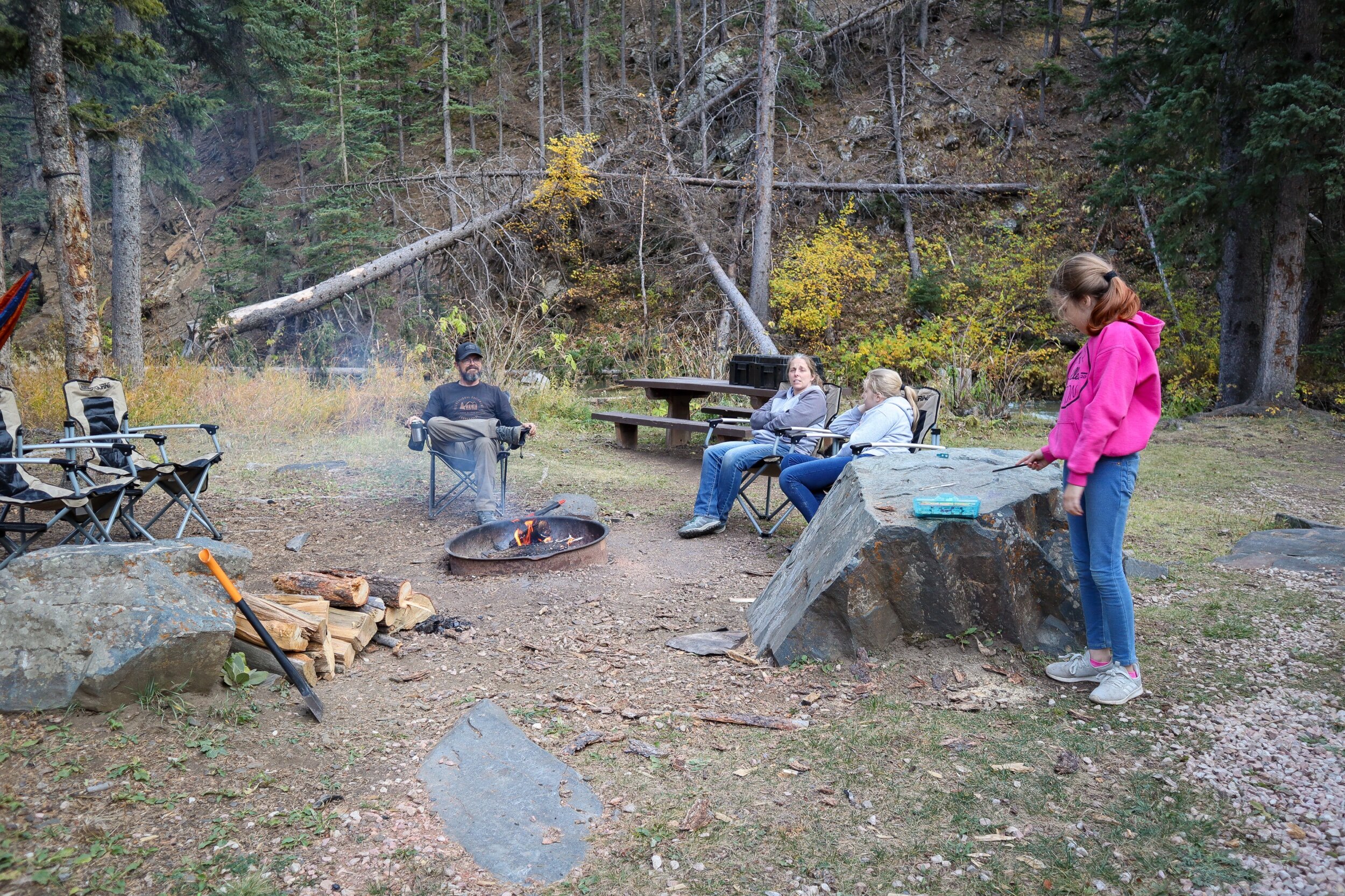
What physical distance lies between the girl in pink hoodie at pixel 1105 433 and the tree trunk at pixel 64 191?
19.9 feet

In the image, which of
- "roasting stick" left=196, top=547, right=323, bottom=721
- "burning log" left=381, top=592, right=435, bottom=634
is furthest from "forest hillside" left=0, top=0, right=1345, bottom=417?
"roasting stick" left=196, top=547, right=323, bottom=721

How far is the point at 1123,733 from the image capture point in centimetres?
248

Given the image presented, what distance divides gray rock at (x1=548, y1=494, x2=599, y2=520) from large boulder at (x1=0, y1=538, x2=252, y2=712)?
2649 mm

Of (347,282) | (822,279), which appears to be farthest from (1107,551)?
(347,282)

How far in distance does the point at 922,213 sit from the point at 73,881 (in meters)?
15.9

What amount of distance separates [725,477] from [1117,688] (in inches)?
110

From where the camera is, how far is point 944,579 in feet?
9.79

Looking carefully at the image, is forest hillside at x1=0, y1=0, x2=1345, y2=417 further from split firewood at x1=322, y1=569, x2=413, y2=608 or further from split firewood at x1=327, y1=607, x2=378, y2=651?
split firewood at x1=327, y1=607, x2=378, y2=651

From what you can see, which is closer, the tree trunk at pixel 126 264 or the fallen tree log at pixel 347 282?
the tree trunk at pixel 126 264

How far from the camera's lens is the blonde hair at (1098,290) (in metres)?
2.52

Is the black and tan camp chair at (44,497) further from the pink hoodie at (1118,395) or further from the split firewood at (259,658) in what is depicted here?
the pink hoodie at (1118,395)

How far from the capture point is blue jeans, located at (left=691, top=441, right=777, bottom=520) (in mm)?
5125

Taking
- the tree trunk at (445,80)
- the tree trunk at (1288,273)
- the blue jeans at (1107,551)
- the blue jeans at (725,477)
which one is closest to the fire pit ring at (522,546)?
the blue jeans at (725,477)

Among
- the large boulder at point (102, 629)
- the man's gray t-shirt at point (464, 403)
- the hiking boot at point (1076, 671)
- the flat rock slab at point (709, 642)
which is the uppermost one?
the man's gray t-shirt at point (464, 403)
